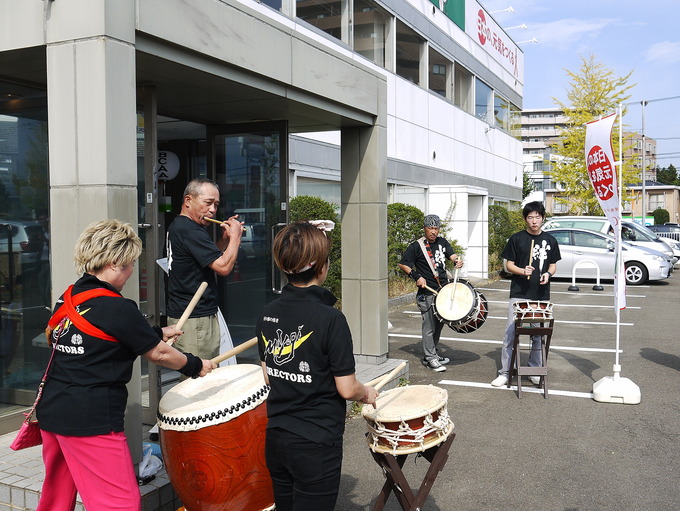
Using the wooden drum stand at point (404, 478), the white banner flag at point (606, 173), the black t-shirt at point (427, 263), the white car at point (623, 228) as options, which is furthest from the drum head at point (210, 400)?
the white car at point (623, 228)

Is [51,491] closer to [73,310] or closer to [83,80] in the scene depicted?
[73,310]

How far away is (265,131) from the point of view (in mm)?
6957

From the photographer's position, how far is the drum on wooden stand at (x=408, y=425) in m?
3.20

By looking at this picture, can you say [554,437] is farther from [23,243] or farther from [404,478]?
[23,243]

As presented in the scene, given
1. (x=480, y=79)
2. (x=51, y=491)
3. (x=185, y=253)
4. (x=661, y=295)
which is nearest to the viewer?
(x=51, y=491)

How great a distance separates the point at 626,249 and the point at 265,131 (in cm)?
1402

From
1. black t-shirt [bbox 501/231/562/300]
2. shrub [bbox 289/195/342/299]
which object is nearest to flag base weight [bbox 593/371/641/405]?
black t-shirt [bbox 501/231/562/300]

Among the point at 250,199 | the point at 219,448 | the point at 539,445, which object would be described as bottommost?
the point at 539,445

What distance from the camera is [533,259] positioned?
276 inches

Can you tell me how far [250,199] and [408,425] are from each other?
4437mm

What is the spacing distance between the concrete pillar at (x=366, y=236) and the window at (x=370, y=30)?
318 inches

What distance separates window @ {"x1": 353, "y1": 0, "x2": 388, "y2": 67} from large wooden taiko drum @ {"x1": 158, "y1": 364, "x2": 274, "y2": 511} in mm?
12563

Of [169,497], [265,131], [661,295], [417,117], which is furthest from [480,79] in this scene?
[169,497]

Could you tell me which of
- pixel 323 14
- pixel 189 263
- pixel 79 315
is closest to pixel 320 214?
pixel 323 14
